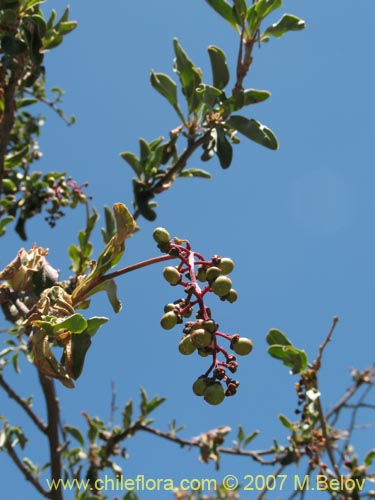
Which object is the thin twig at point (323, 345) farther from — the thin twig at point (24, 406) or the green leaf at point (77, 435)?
the green leaf at point (77, 435)

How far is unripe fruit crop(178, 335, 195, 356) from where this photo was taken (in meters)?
1.44

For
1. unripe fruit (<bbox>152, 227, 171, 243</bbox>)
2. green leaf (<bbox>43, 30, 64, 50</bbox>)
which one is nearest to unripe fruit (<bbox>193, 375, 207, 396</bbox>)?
unripe fruit (<bbox>152, 227, 171, 243</bbox>)

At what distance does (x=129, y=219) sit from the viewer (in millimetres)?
1706

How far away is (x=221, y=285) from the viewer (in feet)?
5.04

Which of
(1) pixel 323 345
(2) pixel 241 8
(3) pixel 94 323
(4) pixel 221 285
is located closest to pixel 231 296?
(4) pixel 221 285

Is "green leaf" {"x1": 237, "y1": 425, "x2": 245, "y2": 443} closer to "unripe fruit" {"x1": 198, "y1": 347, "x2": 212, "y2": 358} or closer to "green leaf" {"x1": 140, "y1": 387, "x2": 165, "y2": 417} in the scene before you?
"green leaf" {"x1": 140, "y1": 387, "x2": 165, "y2": 417}

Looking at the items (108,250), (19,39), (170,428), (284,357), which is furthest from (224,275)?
(170,428)

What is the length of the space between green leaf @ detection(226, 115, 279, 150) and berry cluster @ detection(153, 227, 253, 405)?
1.28 metres

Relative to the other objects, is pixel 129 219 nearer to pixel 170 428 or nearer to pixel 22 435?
pixel 22 435

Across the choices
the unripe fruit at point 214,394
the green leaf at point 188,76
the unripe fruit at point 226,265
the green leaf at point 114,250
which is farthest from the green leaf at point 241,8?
the unripe fruit at point 214,394

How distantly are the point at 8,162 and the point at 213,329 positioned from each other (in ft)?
9.78

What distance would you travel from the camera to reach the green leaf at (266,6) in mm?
3013

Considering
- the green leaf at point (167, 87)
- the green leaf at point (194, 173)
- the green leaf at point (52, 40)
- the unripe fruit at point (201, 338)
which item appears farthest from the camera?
the green leaf at point (194, 173)

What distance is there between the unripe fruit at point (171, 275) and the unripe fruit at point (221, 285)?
12 cm
